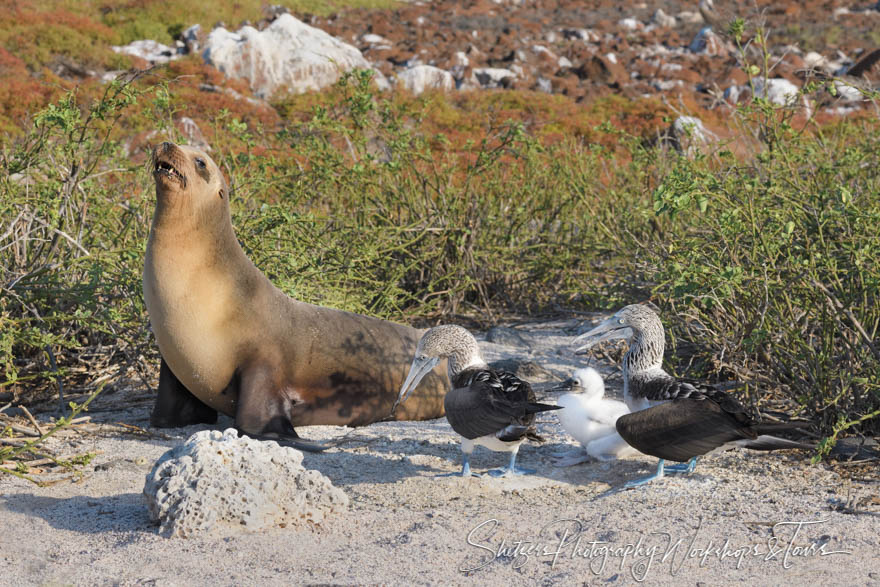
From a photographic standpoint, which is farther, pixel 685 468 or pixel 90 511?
pixel 685 468

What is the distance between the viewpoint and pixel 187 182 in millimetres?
4504

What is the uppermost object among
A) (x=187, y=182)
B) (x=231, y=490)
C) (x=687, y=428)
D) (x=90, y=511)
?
(x=187, y=182)

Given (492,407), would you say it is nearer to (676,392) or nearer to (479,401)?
(479,401)

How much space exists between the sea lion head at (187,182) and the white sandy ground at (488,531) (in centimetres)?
120

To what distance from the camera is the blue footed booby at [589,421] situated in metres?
4.20

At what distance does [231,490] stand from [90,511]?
659 mm

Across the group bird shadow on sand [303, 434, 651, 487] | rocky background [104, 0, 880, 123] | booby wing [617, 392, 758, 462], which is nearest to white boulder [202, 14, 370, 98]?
rocky background [104, 0, 880, 123]

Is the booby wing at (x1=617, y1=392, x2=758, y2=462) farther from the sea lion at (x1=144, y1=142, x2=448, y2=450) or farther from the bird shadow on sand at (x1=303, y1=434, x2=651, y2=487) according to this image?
the sea lion at (x1=144, y1=142, x2=448, y2=450)

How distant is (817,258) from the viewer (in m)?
4.68

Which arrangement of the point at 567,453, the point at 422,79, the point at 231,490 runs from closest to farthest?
1. the point at 231,490
2. the point at 567,453
3. the point at 422,79

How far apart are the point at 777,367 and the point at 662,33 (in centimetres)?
3758

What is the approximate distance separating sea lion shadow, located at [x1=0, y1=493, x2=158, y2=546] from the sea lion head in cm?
145

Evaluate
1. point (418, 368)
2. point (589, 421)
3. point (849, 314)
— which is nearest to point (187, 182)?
point (418, 368)

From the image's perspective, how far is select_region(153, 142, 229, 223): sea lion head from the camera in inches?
175
